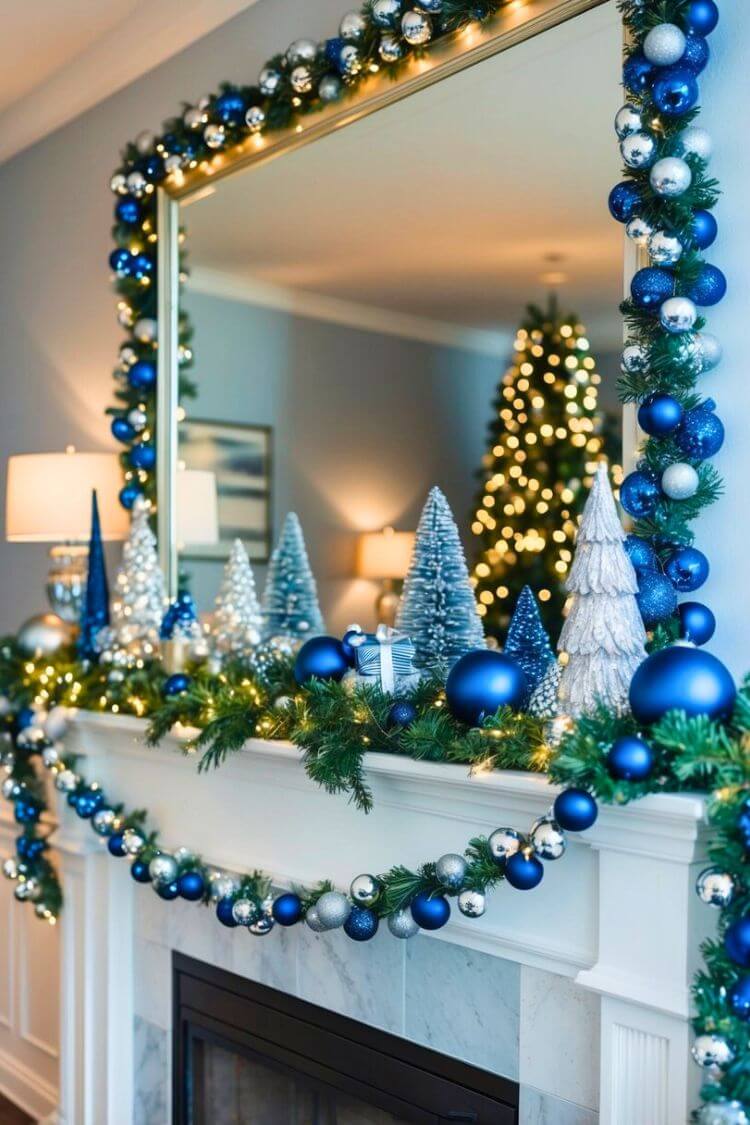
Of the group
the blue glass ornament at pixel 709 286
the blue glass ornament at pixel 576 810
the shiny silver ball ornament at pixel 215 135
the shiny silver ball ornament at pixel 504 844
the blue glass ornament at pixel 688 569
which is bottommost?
the shiny silver ball ornament at pixel 504 844

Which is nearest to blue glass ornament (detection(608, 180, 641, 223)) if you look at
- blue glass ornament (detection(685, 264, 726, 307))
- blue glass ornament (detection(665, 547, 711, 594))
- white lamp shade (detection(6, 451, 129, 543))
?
blue glass ornament (detection(685, 264, 726, 307))

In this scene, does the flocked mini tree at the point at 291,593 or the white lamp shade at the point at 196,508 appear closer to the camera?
the flocked mini tree at the point at 291,593

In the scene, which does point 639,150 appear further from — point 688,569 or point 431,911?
point 431,911

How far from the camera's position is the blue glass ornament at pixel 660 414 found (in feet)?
5.43

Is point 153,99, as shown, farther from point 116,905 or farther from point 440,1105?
point 440,1105

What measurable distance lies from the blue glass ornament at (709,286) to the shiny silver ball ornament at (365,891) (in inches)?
39.5

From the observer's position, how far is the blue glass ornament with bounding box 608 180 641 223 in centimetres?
171

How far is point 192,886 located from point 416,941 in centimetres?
51

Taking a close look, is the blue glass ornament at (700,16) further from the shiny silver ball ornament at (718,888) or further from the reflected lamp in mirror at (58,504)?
the reflected lamp in mirror at (58,504)

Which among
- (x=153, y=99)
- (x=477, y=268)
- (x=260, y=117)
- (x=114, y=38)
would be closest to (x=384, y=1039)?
(x=477, y=268)

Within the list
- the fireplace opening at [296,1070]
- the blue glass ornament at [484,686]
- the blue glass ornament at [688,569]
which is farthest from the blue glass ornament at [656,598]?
the fireplace opening at [296,1070]

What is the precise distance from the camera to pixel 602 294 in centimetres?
186

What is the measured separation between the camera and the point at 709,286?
1.65 metres

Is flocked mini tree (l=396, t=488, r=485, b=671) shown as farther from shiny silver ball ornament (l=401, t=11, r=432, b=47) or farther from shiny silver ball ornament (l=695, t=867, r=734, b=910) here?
shiny silver ball ornament (l=401, t=11, r=432, b=47)
